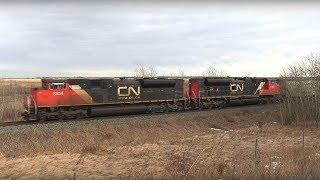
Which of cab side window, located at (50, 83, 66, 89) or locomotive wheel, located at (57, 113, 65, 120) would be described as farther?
cab side window, located at (50, 83, 66, 89)

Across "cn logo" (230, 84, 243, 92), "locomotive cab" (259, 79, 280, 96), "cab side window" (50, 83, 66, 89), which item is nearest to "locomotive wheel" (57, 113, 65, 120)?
"cab side window" (50, 83, 66, 89)

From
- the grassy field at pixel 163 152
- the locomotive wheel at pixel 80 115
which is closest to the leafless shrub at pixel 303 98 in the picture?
the grassy field at pixel 163 152

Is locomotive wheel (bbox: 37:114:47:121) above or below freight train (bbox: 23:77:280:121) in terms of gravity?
below

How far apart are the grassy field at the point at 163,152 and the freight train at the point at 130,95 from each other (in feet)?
14.5

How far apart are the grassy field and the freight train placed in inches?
174

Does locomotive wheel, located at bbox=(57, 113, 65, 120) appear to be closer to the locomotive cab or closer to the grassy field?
the grassy field

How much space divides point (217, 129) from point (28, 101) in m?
14.2

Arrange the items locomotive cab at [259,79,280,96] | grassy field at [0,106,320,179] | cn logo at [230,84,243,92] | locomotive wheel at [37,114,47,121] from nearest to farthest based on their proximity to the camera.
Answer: grassy field at [0,106,320,179] < locomotive wheel at [37,114,47,121] < cn logo at [230,84,243,92] < locomotive cab at [259,79,280,96]

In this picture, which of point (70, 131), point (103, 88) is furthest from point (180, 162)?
point (103, 88)

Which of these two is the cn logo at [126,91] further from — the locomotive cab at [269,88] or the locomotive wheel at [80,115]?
the locomotive cab at [269,88]

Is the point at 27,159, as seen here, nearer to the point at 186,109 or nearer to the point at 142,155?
the point at 142,155

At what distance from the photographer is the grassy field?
1151 cm

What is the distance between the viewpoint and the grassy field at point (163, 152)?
37.8ft

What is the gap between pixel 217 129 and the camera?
30234 mm
